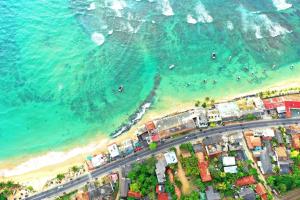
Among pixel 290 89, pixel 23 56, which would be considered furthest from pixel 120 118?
pixel 290 89

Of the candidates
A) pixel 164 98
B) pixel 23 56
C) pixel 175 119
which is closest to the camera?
pixel 175 119

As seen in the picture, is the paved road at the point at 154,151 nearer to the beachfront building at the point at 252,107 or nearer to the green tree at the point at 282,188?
the beachfront building at the point at 252,107

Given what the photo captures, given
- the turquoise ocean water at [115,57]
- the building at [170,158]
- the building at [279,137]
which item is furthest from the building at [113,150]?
the building at [279,137]

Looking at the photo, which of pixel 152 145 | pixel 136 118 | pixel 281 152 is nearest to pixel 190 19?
pixel 136 118

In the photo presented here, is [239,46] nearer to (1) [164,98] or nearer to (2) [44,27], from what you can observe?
(1) [164,98]

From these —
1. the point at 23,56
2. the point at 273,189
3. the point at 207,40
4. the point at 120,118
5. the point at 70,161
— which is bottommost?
the point at 273,189

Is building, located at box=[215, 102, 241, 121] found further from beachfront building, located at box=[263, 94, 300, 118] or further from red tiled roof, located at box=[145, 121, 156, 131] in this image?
red tiled roof, located at box=[145, 121, 156, 131]

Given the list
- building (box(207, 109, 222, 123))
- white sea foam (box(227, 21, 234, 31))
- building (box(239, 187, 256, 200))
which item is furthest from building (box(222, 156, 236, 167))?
white sea foam (box(227, 21, 234, 31))
